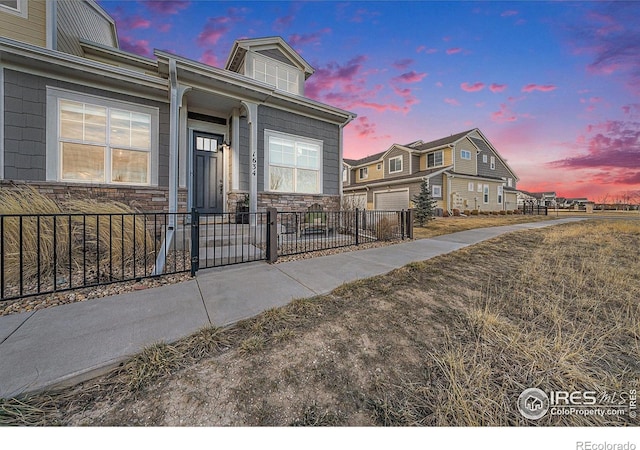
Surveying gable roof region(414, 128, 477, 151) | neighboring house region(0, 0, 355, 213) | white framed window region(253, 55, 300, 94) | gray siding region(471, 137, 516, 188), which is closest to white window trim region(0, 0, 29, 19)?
neighboring house region(0, 0, 355, 213)

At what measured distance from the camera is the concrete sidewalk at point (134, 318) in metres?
1.71

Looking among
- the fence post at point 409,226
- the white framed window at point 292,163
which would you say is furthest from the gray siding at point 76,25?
the fence post at point 409,226

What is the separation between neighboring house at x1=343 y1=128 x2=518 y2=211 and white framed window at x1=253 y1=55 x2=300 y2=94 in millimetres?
9251

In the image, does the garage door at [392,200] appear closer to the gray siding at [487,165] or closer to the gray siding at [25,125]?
the gray siding at [487,165]

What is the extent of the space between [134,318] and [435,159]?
70.3 feet

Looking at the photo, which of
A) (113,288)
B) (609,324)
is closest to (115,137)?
(113,288)

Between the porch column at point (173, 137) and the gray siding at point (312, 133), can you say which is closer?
the porch column at point (173, 137)

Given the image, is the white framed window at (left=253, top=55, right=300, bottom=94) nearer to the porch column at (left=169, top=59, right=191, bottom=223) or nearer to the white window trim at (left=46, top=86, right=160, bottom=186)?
the porch column at (left=169, top=59, right=191, bottom=223)

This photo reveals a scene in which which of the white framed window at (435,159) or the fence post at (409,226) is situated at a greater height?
the white framed window at (435,159)

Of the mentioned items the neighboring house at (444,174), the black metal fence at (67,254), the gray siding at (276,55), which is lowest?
the black metal fence at (67,254)

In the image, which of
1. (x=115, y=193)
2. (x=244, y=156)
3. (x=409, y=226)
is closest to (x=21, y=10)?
(x=115, y=193)

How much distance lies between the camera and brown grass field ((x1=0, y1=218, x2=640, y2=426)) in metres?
1.39

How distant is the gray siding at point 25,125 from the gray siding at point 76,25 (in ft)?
5.92
